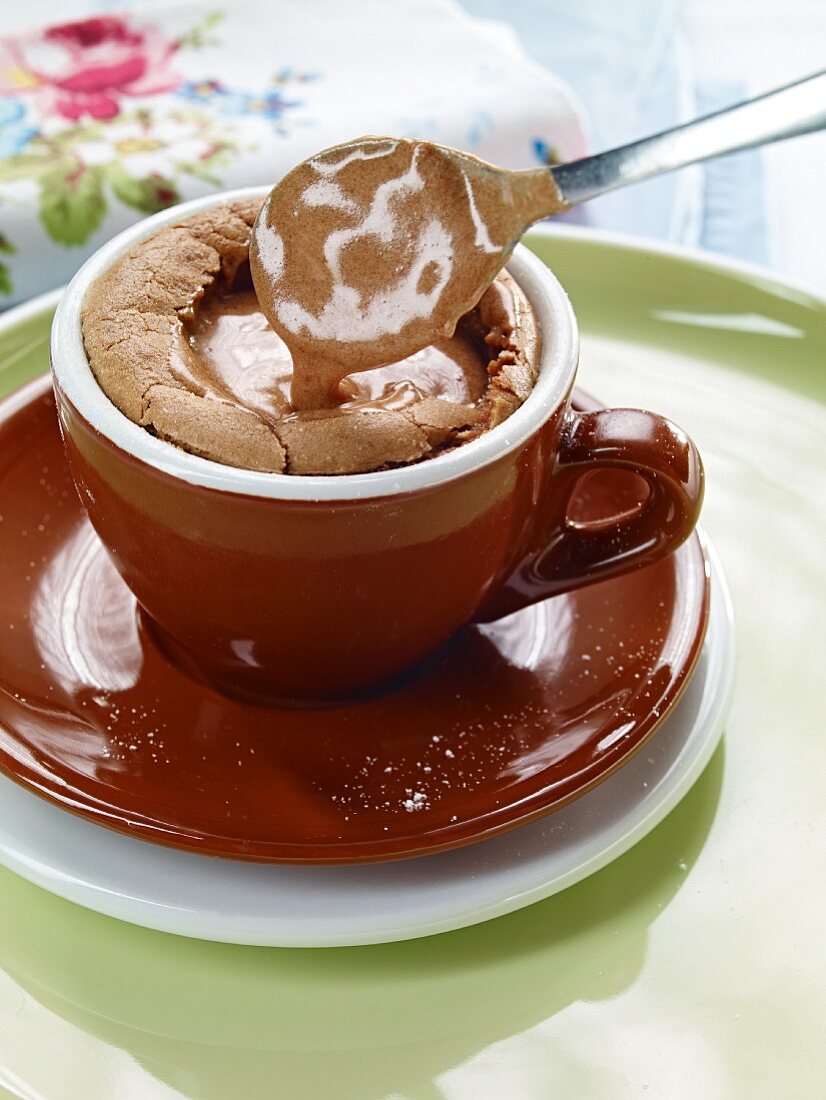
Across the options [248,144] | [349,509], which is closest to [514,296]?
[349,509]

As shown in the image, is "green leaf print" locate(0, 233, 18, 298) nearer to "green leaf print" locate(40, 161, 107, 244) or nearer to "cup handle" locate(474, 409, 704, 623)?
"green leaf print" locate(40, 161, 107, 244)

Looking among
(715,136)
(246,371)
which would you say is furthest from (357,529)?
(715,136)

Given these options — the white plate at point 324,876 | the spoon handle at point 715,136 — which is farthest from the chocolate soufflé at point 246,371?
the white plate at point 324,876

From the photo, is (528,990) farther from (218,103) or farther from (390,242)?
(218,103)

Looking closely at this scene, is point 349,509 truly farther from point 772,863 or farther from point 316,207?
point 772,863

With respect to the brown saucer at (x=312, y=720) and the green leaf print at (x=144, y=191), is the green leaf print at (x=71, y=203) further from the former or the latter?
the brown saucer at (x=312, y=720)

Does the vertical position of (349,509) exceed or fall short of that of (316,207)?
it falls short

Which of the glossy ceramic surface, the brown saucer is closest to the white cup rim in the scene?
the brown saucer
